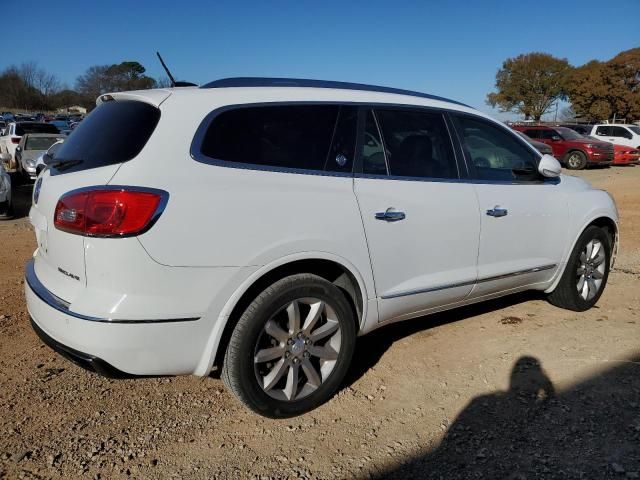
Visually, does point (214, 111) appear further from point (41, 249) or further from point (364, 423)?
point (364, 423)

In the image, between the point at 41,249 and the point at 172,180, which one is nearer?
the point at 172,180


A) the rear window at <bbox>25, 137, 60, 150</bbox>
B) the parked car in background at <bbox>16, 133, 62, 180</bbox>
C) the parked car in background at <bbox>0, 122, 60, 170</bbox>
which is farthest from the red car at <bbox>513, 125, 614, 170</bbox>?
the parked car in background at <bbox>0, 122, 60, 170</bbox>

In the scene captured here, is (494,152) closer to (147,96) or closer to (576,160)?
(147,96)

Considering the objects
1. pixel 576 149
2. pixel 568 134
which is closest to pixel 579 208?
pixel 576 149

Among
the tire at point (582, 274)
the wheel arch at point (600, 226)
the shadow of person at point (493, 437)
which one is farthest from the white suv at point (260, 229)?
the tire at point (582, 274)

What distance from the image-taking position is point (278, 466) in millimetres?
2631

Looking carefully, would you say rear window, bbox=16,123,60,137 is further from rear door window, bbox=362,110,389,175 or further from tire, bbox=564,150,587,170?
tire, bbox=564,150,587,170

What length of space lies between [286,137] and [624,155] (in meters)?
23.3

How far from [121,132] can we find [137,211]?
548 millimetres

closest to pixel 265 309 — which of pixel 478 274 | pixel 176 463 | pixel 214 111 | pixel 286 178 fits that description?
pixel 286 178

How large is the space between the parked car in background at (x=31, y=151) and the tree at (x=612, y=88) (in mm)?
51792

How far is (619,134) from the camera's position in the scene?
2391cm

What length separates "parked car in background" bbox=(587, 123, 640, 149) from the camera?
23328mm

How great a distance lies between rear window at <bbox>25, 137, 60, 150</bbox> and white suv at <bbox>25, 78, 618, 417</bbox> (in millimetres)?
13162
